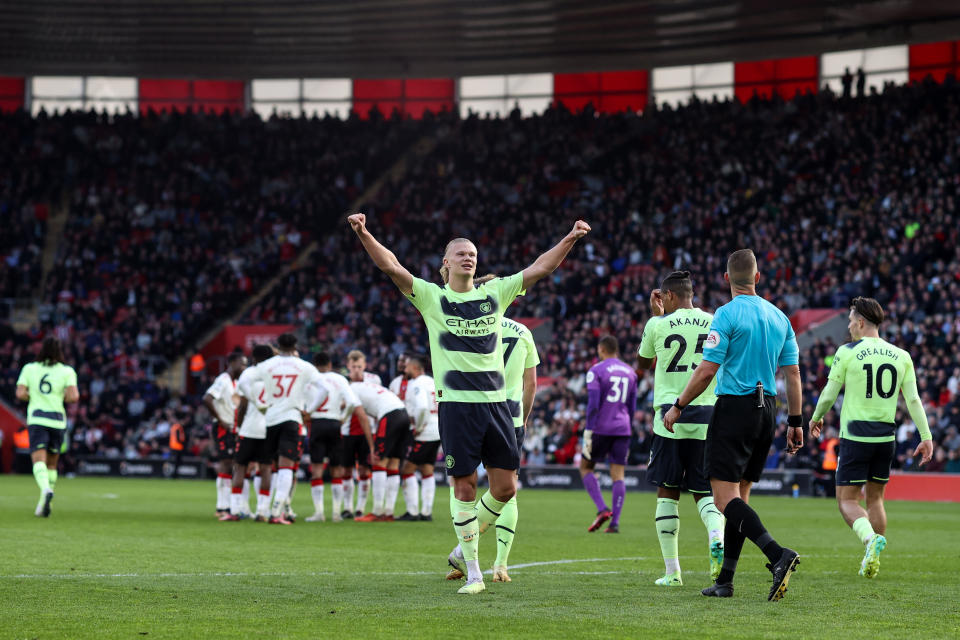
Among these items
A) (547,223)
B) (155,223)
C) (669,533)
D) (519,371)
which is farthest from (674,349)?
(155,223)

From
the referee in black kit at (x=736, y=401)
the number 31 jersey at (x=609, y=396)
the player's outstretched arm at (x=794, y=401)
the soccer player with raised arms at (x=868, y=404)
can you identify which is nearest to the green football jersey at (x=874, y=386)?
the soccer player with raised arms at (x=868, y=404)

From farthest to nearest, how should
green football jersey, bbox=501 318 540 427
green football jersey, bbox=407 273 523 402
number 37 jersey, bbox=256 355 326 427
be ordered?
number 37 jersey, bbox=256 355 326 427 < green football jersey, bbox=501 318 540 427 < green football jersey, bbox=407 273 523 402

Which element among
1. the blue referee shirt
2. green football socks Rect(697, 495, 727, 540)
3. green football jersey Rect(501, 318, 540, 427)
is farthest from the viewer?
green football jersey Rect(501, 318, 540, 427)

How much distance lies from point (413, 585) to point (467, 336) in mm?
1934

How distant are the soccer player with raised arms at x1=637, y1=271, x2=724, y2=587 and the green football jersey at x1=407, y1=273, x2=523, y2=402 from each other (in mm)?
1326

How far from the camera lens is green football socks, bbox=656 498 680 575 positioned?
30.5 ft

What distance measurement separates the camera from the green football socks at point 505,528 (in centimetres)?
950

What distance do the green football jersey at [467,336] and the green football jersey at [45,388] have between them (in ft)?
29.9

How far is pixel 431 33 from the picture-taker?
135 feet

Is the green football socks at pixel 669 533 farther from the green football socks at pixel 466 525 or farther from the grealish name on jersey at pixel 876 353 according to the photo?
the grealish name on jersey at pixel 876 353

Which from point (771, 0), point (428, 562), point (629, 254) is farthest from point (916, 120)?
point (428, 562)

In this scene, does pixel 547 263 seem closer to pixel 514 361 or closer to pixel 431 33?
pixel 514 361

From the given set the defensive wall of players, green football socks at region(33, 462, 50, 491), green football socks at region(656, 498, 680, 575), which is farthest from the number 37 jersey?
green football socks at region(656, 498, 680, 575)

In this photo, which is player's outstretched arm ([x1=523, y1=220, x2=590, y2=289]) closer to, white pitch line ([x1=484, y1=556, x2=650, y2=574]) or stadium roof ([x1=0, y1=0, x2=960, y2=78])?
white pitch line ([x1=484, y1=556, x2=650, y2=574])
